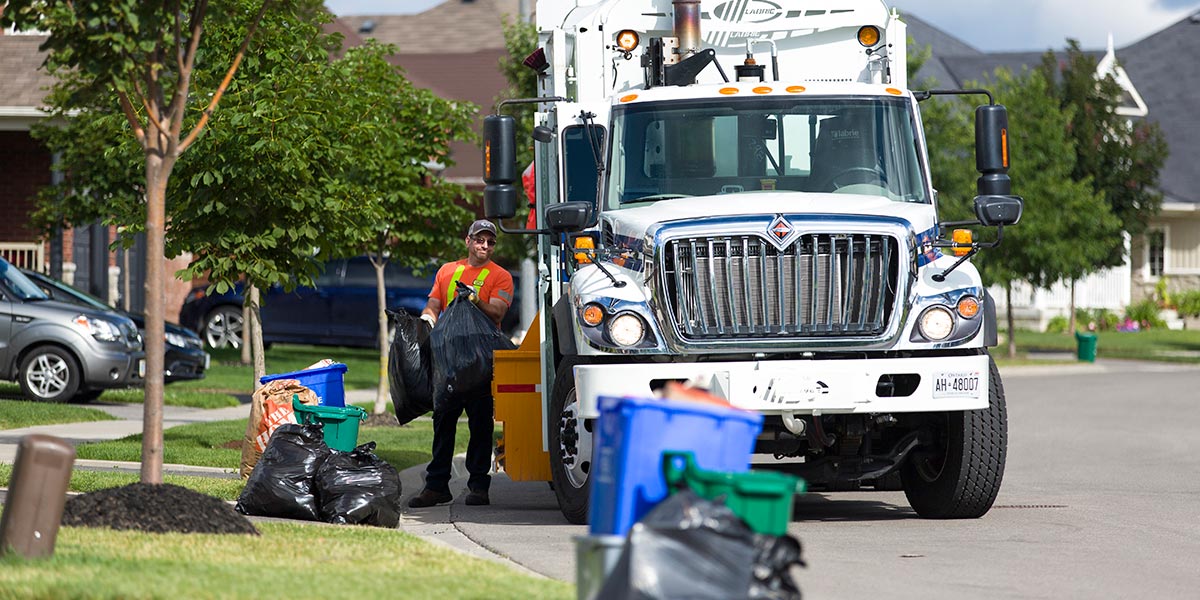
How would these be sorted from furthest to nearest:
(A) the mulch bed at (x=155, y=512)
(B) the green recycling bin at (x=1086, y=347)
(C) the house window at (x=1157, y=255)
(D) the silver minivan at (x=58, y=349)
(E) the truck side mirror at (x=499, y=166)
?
(C) the house window at (x=1157, y=255) < (B) the green recycling bin at (x=1086, y=347) < (D) the silver minivan at (x=58, y=349) < (E) the truck side mirror at (x=499, y=166) < (A) the mulch bed at (x=155, y=512)

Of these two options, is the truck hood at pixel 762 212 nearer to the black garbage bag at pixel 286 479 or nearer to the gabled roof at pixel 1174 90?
the black garbage bag at pixel 286 479

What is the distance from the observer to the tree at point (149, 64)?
24.5 feet

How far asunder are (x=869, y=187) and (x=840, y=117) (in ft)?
1.59

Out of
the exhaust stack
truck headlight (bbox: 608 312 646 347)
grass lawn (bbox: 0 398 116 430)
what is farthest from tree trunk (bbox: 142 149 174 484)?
grass lawn (bbox: 0 398 116 430)

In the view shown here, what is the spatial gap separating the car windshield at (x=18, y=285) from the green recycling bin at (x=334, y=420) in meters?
8.92

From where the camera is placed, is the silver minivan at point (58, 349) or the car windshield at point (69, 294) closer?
the silver minivan at point (58, 349)

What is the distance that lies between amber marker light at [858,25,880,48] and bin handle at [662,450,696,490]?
18.9 ft

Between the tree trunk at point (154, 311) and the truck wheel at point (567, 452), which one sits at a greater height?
the tree trunk at point (154, 311)

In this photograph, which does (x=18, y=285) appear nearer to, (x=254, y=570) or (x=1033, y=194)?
(x=254, y=570)

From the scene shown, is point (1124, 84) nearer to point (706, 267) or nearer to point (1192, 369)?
point (1192, 369)

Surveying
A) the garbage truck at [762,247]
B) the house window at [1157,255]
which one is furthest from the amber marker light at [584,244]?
→ the house window at [1157,255]

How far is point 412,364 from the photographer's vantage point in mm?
10789

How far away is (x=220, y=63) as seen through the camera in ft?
42.2

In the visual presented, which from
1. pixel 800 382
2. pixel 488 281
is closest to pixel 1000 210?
pixel 800 382
